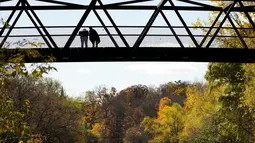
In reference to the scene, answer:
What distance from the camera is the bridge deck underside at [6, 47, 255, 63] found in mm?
15352

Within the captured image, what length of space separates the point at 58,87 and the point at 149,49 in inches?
2001

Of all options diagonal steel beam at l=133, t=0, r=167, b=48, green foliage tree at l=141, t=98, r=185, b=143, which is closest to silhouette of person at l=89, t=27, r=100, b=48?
diagonal steel beam at l=133, t=0, r=167, b=48

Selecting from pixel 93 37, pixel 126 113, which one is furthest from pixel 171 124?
pixel 93 37

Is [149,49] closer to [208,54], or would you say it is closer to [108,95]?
[208,54]

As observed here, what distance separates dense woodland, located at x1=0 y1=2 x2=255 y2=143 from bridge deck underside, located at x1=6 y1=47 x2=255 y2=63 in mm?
2663

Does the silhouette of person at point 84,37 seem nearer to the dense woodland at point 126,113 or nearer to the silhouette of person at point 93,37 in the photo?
the silhouette of person at point 93,37

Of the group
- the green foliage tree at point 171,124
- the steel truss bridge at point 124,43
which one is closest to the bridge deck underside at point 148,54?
the steel truss bridge at point 124,43

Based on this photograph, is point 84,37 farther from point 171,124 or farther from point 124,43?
point 171,124

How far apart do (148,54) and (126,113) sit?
59.6m

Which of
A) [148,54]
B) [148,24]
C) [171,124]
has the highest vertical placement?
[171,124]

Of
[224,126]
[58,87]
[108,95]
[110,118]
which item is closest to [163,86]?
[108,95]

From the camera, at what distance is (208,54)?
52.5 feet

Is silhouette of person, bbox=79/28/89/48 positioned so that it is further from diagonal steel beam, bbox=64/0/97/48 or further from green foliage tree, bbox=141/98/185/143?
green foliage tree, bbox=141/98/185/143

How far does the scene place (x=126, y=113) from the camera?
74.8 meters
